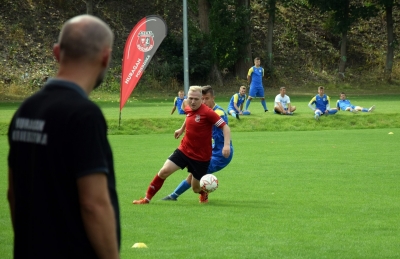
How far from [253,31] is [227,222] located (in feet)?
132

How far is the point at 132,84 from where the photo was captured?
21.3 metres

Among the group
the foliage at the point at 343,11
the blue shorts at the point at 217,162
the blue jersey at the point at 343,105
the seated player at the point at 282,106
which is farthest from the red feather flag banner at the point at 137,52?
the foliage at the point at 343,11

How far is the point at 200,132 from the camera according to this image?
10.4 meters

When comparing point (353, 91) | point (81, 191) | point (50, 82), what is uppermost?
point (50, 82)

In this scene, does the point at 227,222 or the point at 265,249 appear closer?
the point at 265,249

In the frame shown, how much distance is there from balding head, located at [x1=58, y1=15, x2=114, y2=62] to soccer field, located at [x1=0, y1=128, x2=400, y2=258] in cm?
420

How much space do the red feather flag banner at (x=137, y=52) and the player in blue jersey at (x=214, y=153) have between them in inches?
409

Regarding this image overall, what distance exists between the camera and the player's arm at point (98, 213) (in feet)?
9.72

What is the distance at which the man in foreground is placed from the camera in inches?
116

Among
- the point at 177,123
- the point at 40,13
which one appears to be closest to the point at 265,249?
the point at 177,123

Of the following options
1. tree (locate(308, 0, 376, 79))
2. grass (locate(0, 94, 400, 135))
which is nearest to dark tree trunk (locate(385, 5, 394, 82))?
tree (locate(308, 0, 376, 79))

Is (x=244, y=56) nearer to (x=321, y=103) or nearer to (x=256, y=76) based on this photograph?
(x=256, y=76)

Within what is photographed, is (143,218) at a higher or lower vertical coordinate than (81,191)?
lower

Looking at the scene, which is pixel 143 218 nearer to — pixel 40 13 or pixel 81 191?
pixel 81 191
